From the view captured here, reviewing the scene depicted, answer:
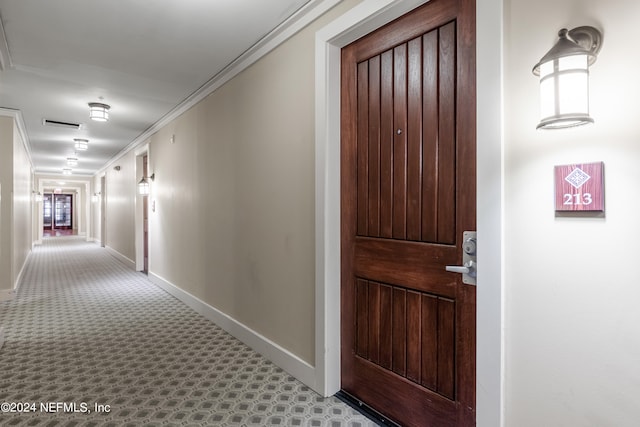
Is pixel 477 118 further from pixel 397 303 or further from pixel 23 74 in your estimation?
pixel 23 74

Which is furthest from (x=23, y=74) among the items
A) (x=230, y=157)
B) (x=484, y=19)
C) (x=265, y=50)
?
(x=484, y=19)

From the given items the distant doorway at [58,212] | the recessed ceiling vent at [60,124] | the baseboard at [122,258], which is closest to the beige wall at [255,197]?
the recessed ceiling vent at [60,124]

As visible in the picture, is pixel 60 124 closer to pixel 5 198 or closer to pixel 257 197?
pixel 5 198

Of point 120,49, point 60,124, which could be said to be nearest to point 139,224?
point 60,124

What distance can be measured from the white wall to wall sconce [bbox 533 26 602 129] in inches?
2.9

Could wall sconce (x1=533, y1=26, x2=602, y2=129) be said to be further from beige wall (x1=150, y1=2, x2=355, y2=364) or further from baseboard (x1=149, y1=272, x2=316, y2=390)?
baseboard (x1=149, y1=272, x2=316, y2=390)

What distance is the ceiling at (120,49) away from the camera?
238cm

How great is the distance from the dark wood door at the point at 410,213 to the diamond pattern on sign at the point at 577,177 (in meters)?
0.38

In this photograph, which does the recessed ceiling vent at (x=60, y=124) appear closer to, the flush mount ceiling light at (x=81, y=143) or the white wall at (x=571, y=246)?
the flush mount ceiling light at (x=81, y=143)

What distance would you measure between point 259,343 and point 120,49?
2.81m

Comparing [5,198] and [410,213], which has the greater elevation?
[5,198]

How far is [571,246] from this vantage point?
4.14 ft

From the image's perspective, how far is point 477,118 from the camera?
1.51 meters

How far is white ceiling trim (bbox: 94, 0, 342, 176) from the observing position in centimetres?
234
